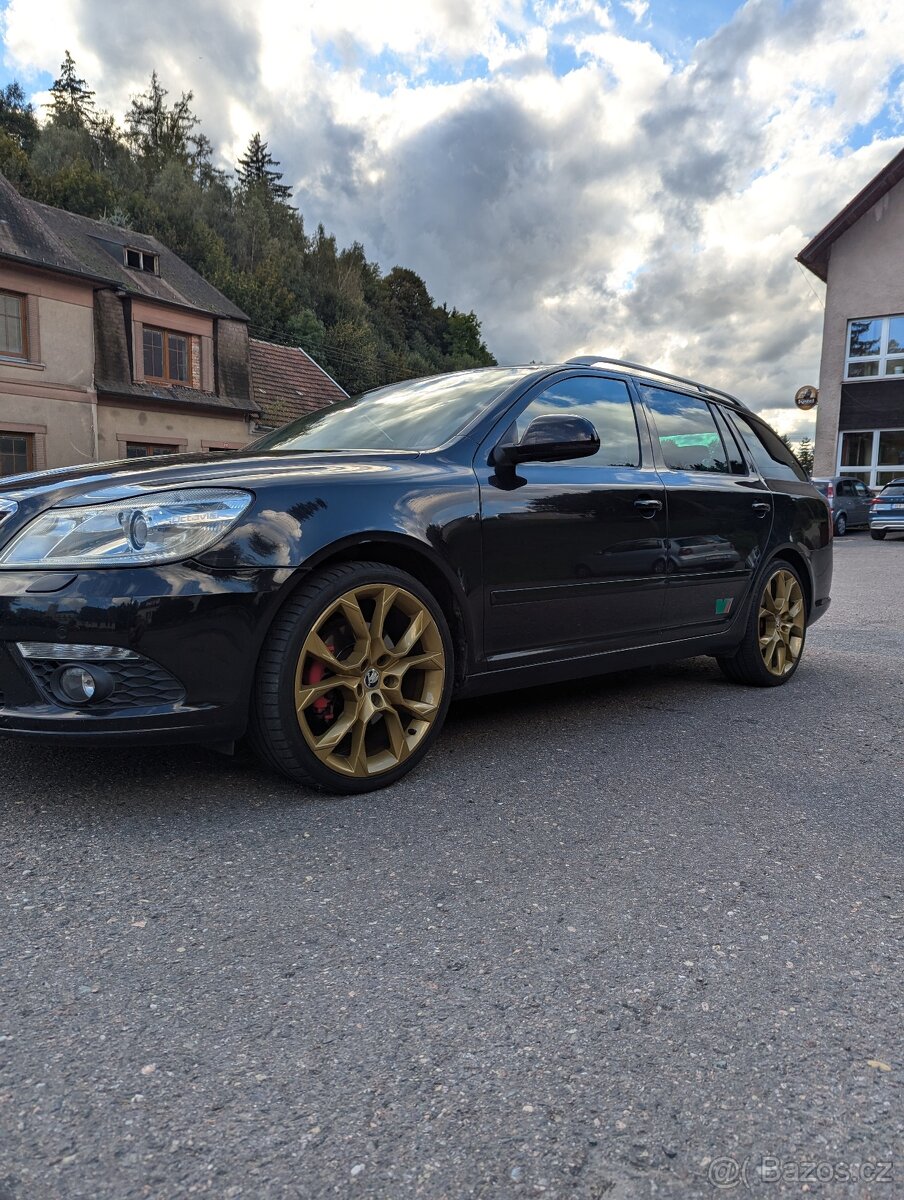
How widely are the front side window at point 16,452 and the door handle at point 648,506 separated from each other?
17.9 metres

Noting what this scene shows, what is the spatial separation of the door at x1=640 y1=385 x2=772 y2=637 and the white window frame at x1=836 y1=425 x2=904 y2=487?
24084 mm

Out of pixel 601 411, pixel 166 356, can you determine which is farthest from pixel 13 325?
pixel 601 411

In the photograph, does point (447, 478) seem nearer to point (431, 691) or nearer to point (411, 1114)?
point (431, 691)

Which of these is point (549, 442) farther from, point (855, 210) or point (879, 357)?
point (855, 210)

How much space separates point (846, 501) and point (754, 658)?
20576 mm

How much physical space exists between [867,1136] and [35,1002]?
59.0 inches

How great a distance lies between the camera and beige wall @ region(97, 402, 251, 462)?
20.7 m

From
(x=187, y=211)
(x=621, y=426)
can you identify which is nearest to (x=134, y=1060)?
(x=621, y=426)

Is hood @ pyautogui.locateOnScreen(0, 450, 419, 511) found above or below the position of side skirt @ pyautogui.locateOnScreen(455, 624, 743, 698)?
above

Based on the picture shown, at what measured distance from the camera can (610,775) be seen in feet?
10.4

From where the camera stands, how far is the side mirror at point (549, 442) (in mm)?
3264

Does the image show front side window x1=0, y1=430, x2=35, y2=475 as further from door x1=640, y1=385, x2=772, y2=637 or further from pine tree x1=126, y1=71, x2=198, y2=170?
pine tree x1=126, y1=71, x2=198, y2=170

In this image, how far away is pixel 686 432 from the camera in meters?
4.36

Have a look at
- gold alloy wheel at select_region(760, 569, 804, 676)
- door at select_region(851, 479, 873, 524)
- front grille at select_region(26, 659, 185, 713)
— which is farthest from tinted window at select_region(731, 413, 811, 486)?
door at select_region(851, 479, 873, 524)
